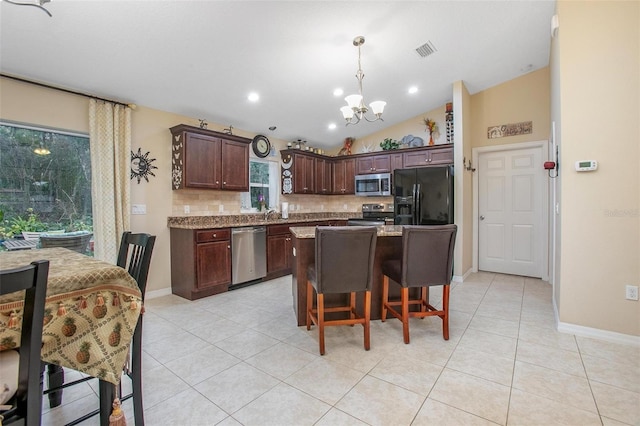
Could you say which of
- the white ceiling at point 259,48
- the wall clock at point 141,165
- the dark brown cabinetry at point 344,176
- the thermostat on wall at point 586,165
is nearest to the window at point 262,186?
the white ceiling at point 259,48

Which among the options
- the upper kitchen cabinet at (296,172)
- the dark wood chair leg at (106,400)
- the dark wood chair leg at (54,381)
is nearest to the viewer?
the dark wood chair leg at (106,400)

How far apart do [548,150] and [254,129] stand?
447cm

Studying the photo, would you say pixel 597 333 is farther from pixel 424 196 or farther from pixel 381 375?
pixel 424 196

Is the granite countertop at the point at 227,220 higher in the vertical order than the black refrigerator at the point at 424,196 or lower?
lower

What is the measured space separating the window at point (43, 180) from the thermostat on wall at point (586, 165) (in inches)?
192

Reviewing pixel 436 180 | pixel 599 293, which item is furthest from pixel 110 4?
pixel 599 293

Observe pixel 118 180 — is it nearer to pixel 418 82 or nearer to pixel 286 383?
pixel 286 383

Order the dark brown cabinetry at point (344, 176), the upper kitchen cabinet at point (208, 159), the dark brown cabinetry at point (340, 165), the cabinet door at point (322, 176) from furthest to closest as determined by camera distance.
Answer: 1. the dark brown cabinetry at point (344, 176)
2. the cabinet door at point (322, 176)
3. the dark brown cabinetry at point (340, 165)
4. the upper kitchen cabinet at point (208, 159)

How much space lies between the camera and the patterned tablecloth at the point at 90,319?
1.15 metres

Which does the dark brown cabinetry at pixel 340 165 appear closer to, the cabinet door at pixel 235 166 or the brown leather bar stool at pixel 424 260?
the cabinet door at pixel 235 166

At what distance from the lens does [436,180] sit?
4367mm

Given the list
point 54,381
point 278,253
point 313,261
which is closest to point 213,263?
point 278,253

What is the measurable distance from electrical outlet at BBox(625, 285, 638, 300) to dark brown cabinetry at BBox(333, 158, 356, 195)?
4.08 metres

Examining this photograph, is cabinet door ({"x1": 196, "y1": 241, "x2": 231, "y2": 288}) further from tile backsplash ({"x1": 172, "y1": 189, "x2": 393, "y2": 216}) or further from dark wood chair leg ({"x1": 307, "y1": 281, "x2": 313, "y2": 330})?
dark wood chair leg ({"x1": 307, "y1": 281, "x2": 313, "y2": 330})
